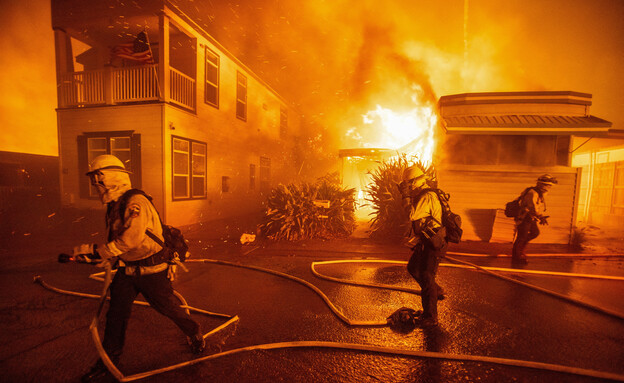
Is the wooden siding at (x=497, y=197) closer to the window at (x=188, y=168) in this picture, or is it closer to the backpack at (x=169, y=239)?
the backpack at (x=169, y=239)

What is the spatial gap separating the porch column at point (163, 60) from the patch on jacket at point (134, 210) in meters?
9.30

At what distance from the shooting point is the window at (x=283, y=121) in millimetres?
22062

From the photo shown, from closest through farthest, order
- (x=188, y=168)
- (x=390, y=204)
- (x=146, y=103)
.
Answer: (x=390, y=204) → (x=146, y=103) → (x=188, y=168)

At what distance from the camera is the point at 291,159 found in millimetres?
24203

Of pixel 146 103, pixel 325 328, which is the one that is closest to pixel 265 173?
pixel 146 103

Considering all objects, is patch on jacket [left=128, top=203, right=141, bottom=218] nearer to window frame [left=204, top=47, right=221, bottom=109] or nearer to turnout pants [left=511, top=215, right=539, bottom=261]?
turnout pants [left=511, top=215, right=539, bottom=261]

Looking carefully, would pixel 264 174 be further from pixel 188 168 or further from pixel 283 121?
A: pixel 188 168

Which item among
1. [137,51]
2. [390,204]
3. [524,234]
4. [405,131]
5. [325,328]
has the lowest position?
[325,328]

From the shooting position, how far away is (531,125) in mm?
8609

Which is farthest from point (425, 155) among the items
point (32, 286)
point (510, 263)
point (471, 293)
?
point (32, 286)

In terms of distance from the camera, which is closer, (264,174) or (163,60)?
(163,60)

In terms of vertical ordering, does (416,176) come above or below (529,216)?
above

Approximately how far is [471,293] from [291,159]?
20.3 metres

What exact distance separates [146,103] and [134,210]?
9.96 metres
